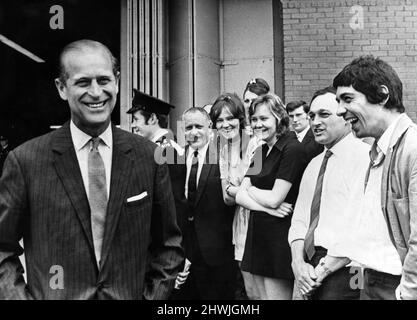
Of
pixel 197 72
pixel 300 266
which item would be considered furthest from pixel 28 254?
pixel 197 72

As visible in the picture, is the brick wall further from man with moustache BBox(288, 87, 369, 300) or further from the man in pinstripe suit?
the man in pinstripe suit

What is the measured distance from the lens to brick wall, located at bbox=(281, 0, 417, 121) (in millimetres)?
5805

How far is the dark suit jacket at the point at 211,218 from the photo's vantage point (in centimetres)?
377

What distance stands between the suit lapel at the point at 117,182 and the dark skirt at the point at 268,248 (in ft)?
4.68

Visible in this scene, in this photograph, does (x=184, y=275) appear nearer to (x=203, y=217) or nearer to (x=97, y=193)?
(x=203, y=217)

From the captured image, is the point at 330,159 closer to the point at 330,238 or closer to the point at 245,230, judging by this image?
the point at 330,238

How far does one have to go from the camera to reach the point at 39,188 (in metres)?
2.11

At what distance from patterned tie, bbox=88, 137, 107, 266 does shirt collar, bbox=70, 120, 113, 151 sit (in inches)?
1.1

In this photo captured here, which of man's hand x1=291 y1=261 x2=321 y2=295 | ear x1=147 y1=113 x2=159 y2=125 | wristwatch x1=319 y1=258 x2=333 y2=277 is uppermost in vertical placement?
ear x1=147 y1=113 x2=159 y2=125

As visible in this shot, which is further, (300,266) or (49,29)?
(49,29)

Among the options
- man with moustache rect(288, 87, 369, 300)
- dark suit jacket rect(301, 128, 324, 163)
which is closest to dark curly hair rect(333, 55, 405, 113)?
man with moustache rect(288, 87, 369, 300)

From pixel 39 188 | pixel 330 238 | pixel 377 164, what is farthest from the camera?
pixel 330 238

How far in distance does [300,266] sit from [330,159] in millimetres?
636

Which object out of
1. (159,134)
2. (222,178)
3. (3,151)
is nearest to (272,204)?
(222,178)
